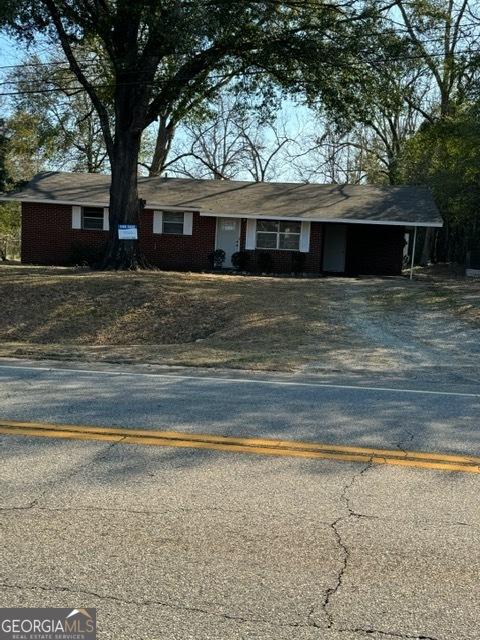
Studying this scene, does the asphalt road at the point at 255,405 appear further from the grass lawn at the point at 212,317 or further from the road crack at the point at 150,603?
the road crack at the point at 150,603

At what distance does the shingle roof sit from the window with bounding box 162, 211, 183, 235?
56 cm

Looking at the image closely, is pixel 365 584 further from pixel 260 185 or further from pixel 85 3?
pixel 260 185

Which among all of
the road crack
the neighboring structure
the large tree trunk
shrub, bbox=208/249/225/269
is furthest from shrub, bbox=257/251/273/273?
the road crack

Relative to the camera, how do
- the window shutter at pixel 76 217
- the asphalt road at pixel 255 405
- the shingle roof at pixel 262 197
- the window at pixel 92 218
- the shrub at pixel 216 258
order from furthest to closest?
the window at pixel 92 218 < the window shutter at pixel 76 217 < the shrub at pixel 216 258 < the shingle roof at pixel 262 197 < the asphalt road at pixel 255 405

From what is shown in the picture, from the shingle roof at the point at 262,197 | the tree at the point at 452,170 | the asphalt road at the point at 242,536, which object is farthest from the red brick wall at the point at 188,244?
the asphalt road at the point at 242,536

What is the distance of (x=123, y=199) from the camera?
24.1 meters

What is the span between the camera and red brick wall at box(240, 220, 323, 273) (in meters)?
29.6

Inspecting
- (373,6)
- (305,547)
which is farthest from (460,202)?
(305,547)

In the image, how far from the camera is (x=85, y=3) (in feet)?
68.7

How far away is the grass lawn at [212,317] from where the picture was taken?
40.6 feet

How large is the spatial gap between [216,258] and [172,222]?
2.75m

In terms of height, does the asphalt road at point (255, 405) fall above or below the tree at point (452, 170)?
below

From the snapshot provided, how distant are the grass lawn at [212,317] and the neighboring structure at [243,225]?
5930mm

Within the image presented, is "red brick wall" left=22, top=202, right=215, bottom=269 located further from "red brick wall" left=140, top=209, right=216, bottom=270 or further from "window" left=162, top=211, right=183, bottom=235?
"window" left=162, top=211, right=183, bottom=235
